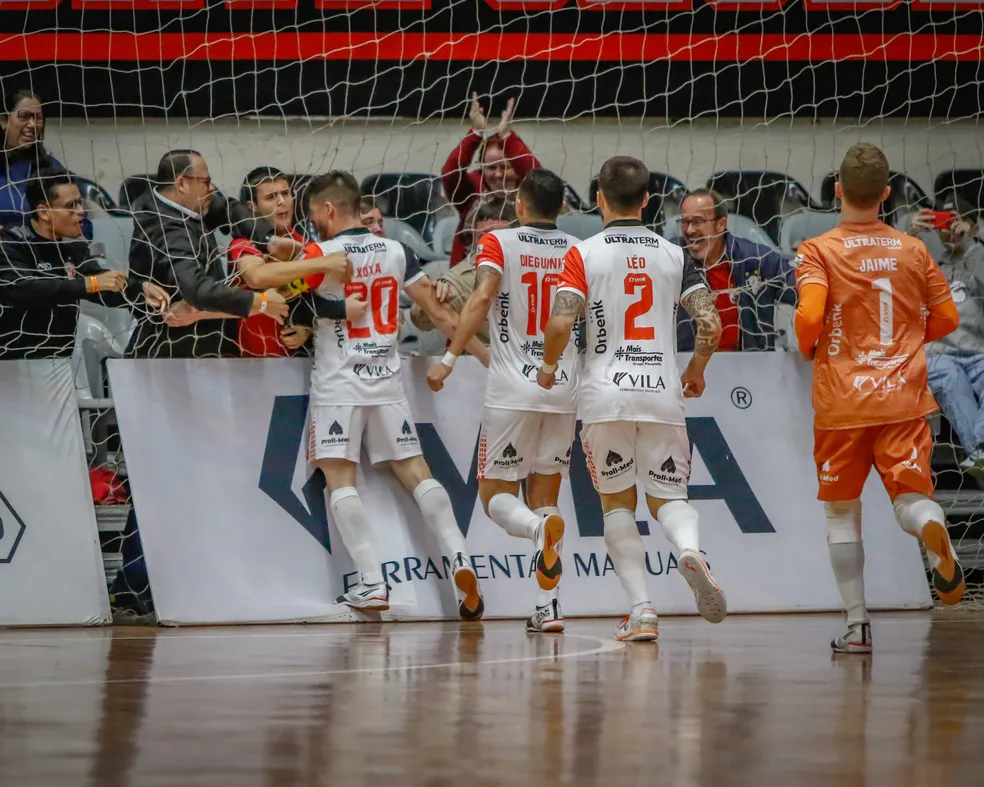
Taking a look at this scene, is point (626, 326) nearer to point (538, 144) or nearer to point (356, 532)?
point (356, 532)

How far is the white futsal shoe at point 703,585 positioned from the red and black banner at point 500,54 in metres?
5.23

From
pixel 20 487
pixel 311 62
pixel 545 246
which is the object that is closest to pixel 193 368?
pixel 20 487

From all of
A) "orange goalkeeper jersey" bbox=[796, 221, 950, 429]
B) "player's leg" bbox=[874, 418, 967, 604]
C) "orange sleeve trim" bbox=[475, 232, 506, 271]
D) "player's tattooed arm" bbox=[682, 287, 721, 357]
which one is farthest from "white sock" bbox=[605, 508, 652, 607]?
"orange sleeve trim" bbox=[475, 232, 506, 271]

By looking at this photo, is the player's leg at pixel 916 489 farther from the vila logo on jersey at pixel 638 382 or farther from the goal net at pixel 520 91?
the goal net at pixel 520 91

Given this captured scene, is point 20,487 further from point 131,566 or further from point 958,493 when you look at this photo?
point 958,493

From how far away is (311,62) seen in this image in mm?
11203

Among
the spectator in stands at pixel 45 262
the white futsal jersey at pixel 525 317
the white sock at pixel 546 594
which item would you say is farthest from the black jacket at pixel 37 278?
the white sock at pixel 546 594

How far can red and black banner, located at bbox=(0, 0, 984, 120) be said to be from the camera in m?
10.6

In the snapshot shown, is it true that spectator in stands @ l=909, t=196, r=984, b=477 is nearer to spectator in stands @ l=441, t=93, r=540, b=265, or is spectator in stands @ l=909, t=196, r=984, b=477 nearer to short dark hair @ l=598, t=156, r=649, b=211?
spectator in stands @ l=441, t=93, r=540, b=265

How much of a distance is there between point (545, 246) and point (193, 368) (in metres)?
2.12

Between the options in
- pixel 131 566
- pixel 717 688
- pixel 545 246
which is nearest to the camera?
pixel 717 688

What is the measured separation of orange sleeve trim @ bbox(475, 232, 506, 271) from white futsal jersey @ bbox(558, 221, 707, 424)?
71cm

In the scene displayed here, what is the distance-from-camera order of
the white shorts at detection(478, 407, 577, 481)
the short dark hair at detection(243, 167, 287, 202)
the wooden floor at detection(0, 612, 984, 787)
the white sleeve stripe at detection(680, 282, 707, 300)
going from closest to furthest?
the wooden floor at detection(0, 612, 984, 787) → the white sleeve stripe at detection(680, 282, 707, 300) → the white shorts at detection(478, 407, 577, 481) → the short dark hair at detection(243, 167, 287, 202)

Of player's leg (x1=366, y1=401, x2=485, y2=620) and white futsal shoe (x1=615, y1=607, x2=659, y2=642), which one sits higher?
player's leg (x1=366, y1=401, x2=485, y2=620)
